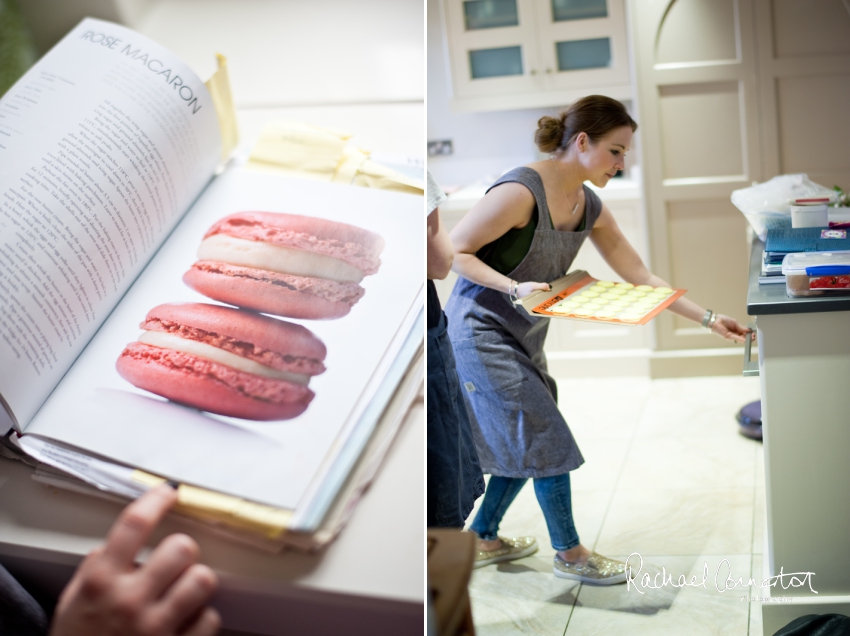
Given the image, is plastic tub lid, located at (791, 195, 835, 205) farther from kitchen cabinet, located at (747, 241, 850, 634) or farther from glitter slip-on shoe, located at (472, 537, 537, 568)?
glitter slip-on shoe, located at (472, 537, 537, 568)

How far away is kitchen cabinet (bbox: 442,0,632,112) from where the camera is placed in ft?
1.73

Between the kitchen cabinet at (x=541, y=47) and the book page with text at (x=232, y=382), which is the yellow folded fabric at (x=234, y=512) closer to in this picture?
the book page with text at (x=232, y=382)

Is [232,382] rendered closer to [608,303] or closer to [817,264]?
[608,303]

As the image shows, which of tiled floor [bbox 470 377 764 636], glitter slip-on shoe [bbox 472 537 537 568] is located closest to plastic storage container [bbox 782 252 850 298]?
tiled floor [bbox 470 377 764 636]

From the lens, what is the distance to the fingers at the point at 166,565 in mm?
220

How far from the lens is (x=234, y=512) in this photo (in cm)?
29

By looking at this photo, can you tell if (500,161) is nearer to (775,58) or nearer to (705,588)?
(775,58)

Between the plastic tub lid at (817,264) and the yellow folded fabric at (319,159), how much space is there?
0.40 metres

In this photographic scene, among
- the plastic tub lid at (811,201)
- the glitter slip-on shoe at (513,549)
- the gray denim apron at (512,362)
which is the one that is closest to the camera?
the glitter slip-on shoe at (513,549)

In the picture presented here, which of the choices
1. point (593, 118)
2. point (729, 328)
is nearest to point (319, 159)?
point (593, 118)

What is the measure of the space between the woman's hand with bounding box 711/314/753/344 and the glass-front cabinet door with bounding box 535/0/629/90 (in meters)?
0.27

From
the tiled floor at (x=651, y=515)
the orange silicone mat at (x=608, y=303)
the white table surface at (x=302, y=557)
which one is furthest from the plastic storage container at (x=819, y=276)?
the white table surface at (x=302, y=557)

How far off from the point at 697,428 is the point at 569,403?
0.24 metres

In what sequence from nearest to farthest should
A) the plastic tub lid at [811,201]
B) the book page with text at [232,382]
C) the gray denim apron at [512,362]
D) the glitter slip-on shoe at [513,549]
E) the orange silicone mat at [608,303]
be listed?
the book page with text at [232,382], the glitter slip-on shoe at [513,549], the orange silicone mat at [608,303], the gray denim apron at [512,362], the plastic tub lid at [811,201]
